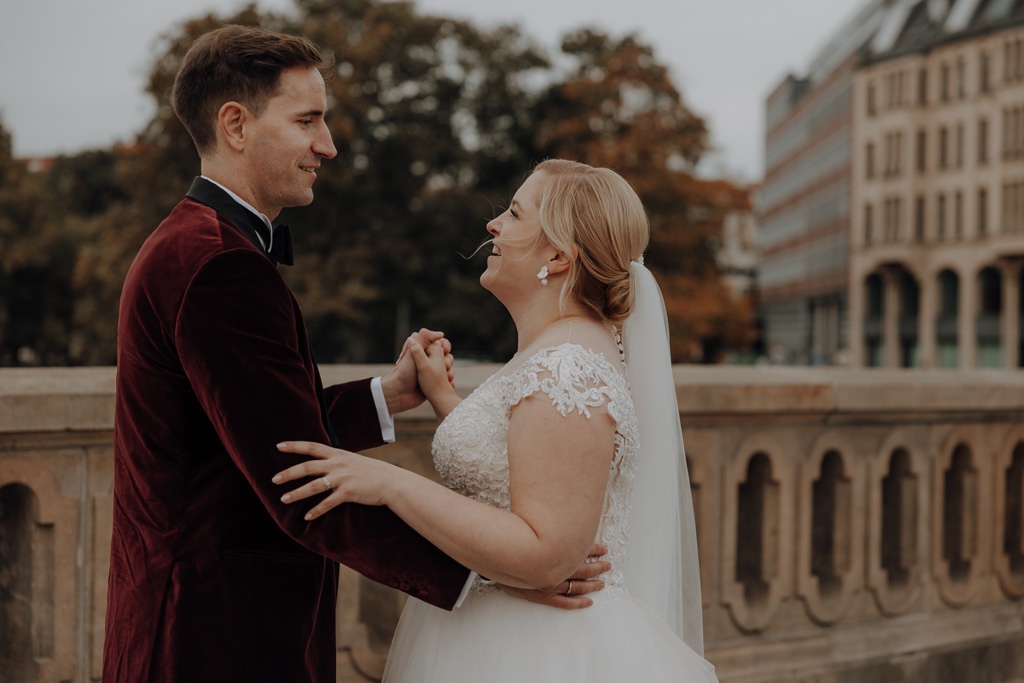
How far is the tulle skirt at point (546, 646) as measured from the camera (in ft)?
9.02

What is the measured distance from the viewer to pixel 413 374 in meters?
3.27

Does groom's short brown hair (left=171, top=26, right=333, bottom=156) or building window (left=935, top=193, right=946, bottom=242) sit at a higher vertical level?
building window (left=935, top=193, right=946, bottom=242)

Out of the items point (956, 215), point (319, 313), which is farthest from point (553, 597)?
point (956, 215)

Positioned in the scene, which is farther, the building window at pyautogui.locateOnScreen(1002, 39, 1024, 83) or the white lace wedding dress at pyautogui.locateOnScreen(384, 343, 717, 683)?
the building window at pyautogui.locateOnScreen(1002, 39, 1024, 83)

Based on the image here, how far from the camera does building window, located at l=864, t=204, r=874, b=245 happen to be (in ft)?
202

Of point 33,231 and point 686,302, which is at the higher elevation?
point 33,231

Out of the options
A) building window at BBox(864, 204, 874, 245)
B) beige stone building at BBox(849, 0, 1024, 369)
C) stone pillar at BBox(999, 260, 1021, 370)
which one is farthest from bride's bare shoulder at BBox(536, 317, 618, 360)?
building window at BBox(864, 204, 874, 245)

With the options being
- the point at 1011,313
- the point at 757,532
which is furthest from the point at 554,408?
the point at 1011,313

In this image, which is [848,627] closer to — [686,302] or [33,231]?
[686,302]

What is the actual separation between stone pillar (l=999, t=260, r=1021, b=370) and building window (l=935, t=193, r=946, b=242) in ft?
14.9

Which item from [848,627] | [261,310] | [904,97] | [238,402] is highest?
[904,97]

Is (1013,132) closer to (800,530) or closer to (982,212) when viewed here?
(982,212)

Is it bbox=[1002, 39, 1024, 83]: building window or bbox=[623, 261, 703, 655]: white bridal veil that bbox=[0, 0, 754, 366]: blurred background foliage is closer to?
bbox=[623, 261, 703, 655]: white bridal veil

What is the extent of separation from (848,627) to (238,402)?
129 inches
